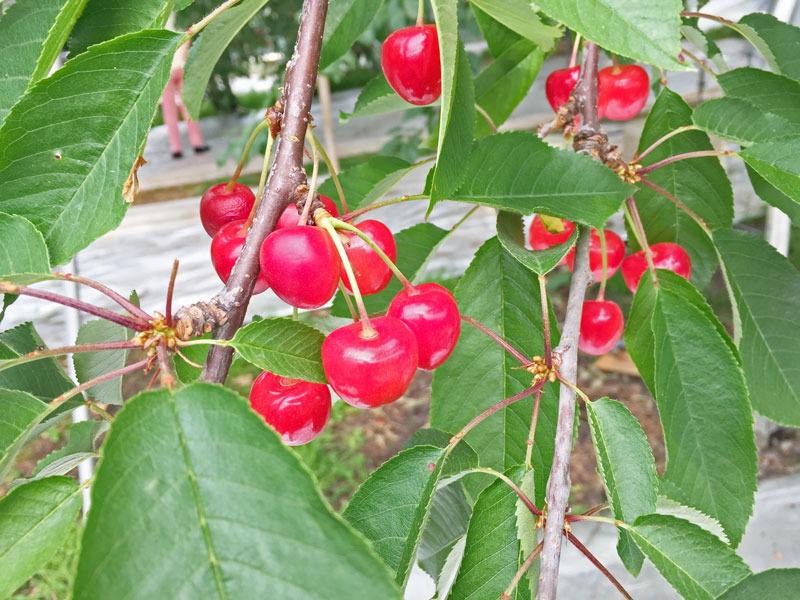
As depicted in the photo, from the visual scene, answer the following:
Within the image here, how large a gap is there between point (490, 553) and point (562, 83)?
0.68 m

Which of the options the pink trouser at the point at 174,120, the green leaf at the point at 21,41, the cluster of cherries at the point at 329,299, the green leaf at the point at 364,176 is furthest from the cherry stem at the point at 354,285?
the pink trouser at the point at 174,120

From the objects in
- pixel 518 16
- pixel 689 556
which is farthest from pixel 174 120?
pixel 689 556

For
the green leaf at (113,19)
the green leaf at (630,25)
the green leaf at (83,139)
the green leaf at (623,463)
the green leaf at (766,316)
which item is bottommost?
the green leaf at (766,316)

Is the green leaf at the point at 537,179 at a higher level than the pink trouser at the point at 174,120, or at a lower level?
higher

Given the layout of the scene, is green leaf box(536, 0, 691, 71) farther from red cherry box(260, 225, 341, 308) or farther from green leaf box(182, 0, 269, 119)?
green leaf box(182, 0, 269, 119)

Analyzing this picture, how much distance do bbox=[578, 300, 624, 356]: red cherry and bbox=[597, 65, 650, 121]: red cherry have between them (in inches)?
12.0

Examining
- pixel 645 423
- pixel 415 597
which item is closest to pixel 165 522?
pixel 415 597

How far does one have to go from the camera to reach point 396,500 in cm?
54

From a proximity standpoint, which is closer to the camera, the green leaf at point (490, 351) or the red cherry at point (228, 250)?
the red cherry at point (228, 250)

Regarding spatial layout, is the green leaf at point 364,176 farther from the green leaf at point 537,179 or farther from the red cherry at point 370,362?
the red cherry at point 370,362

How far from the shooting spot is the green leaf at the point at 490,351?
72 cm

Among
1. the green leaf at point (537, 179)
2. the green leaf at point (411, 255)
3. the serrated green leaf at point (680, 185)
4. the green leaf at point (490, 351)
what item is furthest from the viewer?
the serrated green leaf at point (680, 185)

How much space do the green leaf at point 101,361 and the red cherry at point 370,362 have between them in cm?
26

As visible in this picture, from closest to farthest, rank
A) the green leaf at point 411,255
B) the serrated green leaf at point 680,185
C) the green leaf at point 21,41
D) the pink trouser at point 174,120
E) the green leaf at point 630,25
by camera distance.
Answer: the green leaf at point 630,25 → the green leaf at point 21,41 → the green leaf at point 411,255 → the serrated green leaf at point 680,185 → the pink trouser at point 174,120
